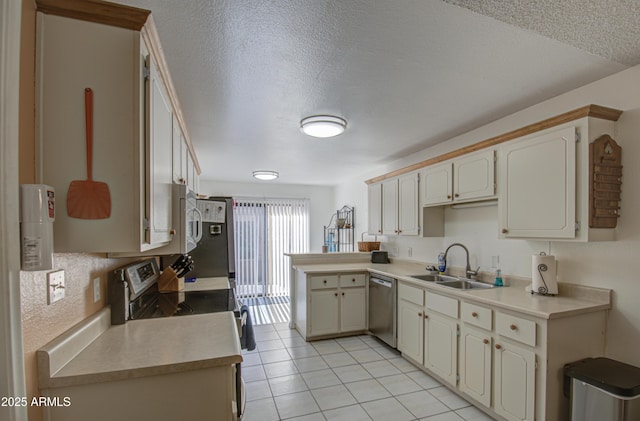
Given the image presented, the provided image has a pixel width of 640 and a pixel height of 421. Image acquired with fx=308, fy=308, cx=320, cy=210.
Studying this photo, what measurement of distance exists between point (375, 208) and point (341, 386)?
2.43 metres

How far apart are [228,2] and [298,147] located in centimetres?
242

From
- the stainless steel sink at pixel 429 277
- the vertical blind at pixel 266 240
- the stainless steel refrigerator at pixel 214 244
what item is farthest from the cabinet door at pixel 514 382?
the vertical blind at pixel 266 240

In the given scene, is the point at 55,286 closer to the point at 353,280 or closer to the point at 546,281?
the point at 546,281

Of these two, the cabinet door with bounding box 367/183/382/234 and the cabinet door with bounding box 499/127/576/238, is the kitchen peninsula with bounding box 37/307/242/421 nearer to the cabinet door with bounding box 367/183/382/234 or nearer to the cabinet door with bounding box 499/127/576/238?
the cabinet door with bounding box 499/127/576/238

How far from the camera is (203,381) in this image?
1241mm

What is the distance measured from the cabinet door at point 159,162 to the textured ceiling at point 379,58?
0.37 meters

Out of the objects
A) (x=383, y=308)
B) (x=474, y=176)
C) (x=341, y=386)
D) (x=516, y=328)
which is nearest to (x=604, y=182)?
(x=474, y=176)

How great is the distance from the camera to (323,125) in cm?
274

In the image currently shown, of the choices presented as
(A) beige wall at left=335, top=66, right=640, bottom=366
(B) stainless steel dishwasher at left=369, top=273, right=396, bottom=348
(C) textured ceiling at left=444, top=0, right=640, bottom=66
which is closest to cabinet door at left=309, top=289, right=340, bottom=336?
(B) stainless steel dishwasher at left=369, top=273, right=396, bottom=348

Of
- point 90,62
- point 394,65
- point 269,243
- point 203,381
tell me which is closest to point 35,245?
point 90,62

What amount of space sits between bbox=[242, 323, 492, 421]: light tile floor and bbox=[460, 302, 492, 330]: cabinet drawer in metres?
0.68

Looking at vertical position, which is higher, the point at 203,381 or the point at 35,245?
the point at 35,245

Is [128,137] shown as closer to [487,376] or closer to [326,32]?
[326,32]

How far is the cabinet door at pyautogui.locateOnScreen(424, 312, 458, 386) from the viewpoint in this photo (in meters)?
2.57
